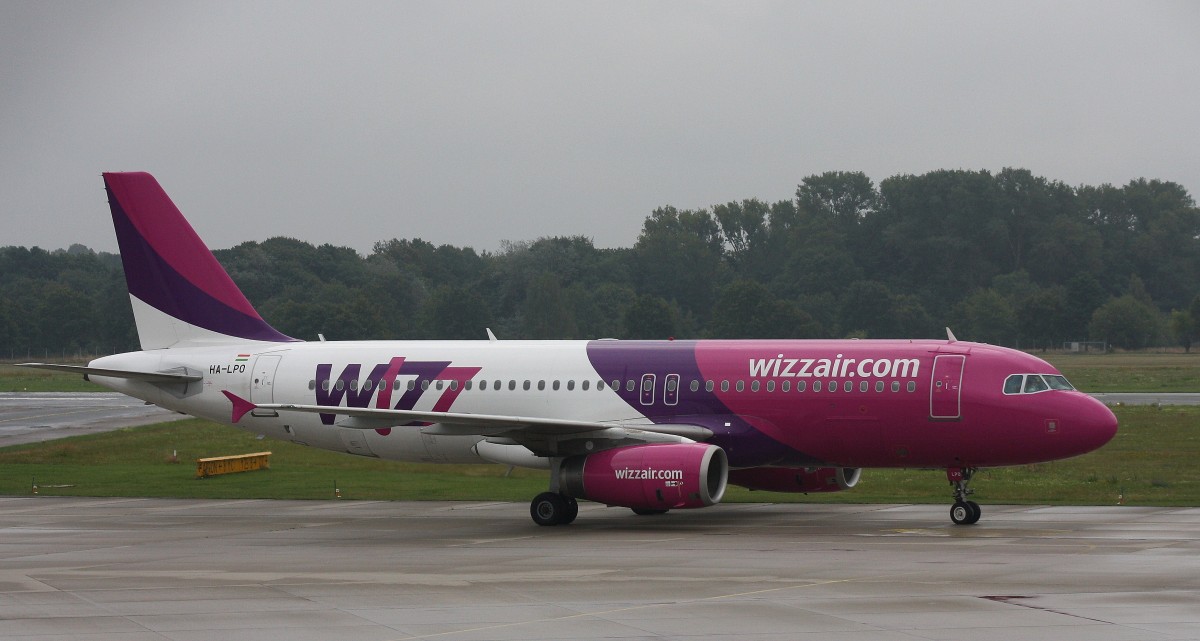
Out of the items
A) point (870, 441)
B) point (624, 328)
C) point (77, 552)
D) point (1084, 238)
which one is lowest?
point (77, 552)

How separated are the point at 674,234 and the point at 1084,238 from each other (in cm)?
3560

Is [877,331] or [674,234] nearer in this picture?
[877,331]

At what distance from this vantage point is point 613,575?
2092 cm

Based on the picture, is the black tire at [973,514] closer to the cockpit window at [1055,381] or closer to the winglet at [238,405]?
the cockpit window at [1055,381]

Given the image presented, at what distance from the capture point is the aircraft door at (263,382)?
31984 mm

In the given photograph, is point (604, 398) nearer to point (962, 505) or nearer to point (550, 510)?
point (550, 510)

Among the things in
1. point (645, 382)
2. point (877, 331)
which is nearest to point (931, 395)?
point (645, 382)

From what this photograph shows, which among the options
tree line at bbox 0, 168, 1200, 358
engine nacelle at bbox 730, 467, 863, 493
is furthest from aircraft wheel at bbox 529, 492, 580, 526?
tree line at bbox 0, 168, 1200, 358

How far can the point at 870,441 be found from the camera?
2766cm

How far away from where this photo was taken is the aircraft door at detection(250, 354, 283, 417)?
32.0 metres

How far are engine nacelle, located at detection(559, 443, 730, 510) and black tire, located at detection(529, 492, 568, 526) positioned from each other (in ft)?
2.15

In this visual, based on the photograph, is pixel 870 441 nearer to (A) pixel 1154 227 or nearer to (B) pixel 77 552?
(B) pixel 77 552

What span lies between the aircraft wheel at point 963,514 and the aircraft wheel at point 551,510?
285 inches

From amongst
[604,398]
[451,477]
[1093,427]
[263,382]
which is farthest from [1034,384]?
[451,477]
